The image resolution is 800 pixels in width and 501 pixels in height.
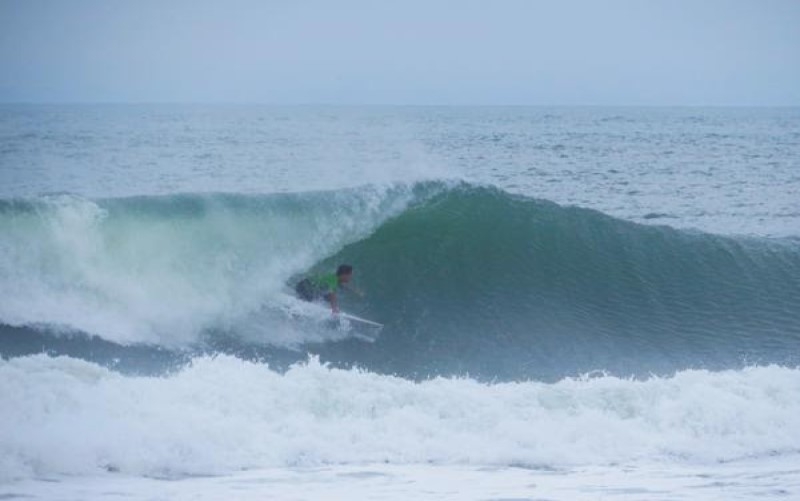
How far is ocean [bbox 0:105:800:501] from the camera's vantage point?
7.07 metres

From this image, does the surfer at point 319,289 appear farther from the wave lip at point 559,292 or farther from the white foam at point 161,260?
the wave lip at point 559,292

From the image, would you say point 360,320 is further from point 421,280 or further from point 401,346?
point 421,280

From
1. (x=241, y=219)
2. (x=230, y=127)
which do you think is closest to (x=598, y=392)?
(x=241, y=219)

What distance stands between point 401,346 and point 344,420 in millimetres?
2862

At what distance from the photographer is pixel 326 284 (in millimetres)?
11055

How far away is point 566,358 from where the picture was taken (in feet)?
35.0

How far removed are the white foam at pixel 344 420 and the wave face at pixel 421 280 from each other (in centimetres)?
155

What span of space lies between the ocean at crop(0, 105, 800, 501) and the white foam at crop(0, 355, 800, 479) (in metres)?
0.02

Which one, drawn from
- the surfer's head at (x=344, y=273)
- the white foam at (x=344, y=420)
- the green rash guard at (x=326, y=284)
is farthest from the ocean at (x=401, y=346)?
the green rash guard at (x=326, y=284)

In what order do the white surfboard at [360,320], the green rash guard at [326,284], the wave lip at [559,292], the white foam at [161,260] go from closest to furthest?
the white foam at [161,260]
the wave lip at [559,292]
the white surfboard at [360,320]
the green rash guard at [326,284]

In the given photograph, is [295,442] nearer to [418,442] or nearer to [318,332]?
[418,442]

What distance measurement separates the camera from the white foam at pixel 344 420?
712 cm

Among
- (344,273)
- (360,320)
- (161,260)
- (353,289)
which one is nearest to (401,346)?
(360,320)

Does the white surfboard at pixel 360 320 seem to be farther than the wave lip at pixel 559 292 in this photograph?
Yes
